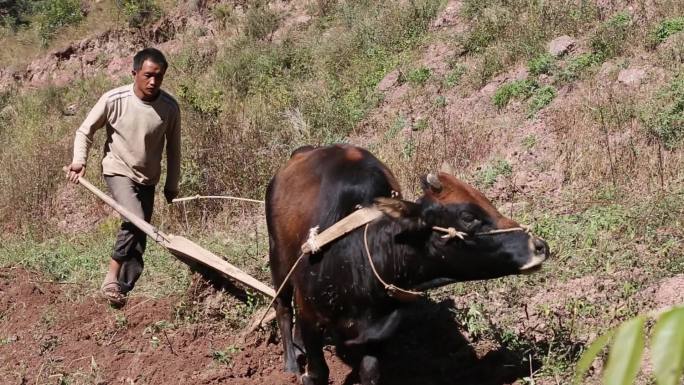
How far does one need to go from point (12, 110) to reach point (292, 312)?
50.1ft

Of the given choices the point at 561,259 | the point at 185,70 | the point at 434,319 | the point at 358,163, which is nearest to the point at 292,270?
the point at 358,163

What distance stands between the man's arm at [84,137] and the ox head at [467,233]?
2901mm

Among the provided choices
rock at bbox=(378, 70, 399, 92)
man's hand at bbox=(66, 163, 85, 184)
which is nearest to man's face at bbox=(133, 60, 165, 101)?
man's hand at bbox=(66, 163, 85, 184)

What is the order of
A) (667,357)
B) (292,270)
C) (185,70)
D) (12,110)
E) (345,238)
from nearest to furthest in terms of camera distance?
(667,357) → (345,238) → (292,270) → (185,70) → (12,110)

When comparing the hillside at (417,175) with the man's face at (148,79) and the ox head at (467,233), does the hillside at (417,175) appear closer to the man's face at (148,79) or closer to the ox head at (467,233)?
the ox head at (467,233)

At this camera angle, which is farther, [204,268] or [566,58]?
[566,58]

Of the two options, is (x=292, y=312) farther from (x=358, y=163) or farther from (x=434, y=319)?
(x=358, y=163)

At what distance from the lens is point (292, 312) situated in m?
5.35

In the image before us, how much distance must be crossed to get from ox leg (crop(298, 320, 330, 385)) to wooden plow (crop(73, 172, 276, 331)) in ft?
2.54

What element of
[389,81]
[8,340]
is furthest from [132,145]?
[389,81]

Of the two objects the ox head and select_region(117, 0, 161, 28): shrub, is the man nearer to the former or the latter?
the ox head

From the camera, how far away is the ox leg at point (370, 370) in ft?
13.8

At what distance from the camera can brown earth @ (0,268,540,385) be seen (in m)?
4.79

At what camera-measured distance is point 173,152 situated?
6340 mm
